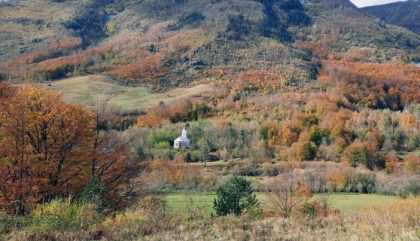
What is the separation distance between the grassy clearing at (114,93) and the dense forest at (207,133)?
2.34ft

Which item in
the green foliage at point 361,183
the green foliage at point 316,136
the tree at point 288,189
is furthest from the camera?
the green foliage at point 316,136

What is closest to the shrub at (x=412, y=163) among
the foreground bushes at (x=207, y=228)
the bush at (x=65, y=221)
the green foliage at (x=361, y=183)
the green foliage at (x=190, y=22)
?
the green foliage at (x=361, y=183)

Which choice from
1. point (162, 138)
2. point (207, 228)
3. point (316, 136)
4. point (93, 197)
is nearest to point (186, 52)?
point (162, 138)

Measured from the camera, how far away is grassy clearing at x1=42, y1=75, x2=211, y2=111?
117 metres

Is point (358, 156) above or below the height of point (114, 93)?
below

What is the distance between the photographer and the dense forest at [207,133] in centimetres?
1459

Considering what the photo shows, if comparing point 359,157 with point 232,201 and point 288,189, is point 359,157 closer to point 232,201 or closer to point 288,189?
point 288,189

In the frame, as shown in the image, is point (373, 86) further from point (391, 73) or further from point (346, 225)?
point (346, 225)

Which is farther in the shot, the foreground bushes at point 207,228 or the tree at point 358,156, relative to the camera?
the tree at point 358,156

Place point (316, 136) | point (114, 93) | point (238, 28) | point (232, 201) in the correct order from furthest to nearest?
point (238, 28) → point (114, 93) → point (316, 136) → point (232, 201)

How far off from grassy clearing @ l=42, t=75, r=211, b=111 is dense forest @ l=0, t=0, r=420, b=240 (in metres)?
0.71

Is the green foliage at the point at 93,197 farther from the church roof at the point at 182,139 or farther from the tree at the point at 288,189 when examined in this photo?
the church roof at the point at 182,139

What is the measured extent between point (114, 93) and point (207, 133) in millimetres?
43926

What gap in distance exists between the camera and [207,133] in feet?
320
